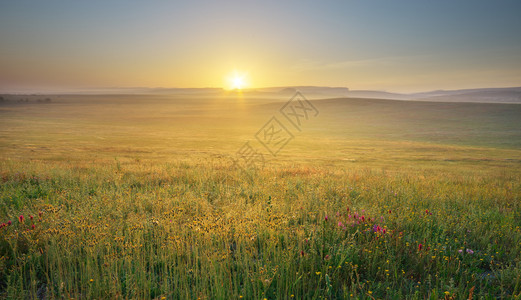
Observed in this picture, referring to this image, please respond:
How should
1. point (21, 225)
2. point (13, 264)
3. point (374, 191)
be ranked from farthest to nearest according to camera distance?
point (374, 191) → point (21, 225) → point (13, 264)

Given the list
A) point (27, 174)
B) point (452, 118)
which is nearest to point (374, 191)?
point (27, 174)

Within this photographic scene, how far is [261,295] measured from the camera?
3479 mm

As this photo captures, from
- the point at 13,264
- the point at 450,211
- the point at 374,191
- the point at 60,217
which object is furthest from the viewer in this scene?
the point at 374,191

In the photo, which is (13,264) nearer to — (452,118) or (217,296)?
(217,296)

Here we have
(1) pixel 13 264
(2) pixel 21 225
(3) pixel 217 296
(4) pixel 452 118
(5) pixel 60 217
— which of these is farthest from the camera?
(4) pixel 452 118

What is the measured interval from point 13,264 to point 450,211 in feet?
26.9

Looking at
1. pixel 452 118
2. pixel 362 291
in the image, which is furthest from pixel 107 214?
pixel 452 118

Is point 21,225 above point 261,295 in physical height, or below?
above

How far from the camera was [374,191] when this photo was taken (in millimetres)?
7535

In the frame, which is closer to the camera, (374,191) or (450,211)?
(450,211)

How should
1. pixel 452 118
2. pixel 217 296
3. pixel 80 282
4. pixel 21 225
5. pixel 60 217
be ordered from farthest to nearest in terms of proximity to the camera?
pixel 452 118
pixel 60 217
pixel 21 225
pixel 80 282
pixel 217 296

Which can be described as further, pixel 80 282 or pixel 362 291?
pixel 80 282

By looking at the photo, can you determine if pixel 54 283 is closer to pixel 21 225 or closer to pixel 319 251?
pixel 21 225

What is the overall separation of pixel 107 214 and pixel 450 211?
7402 millimetres
